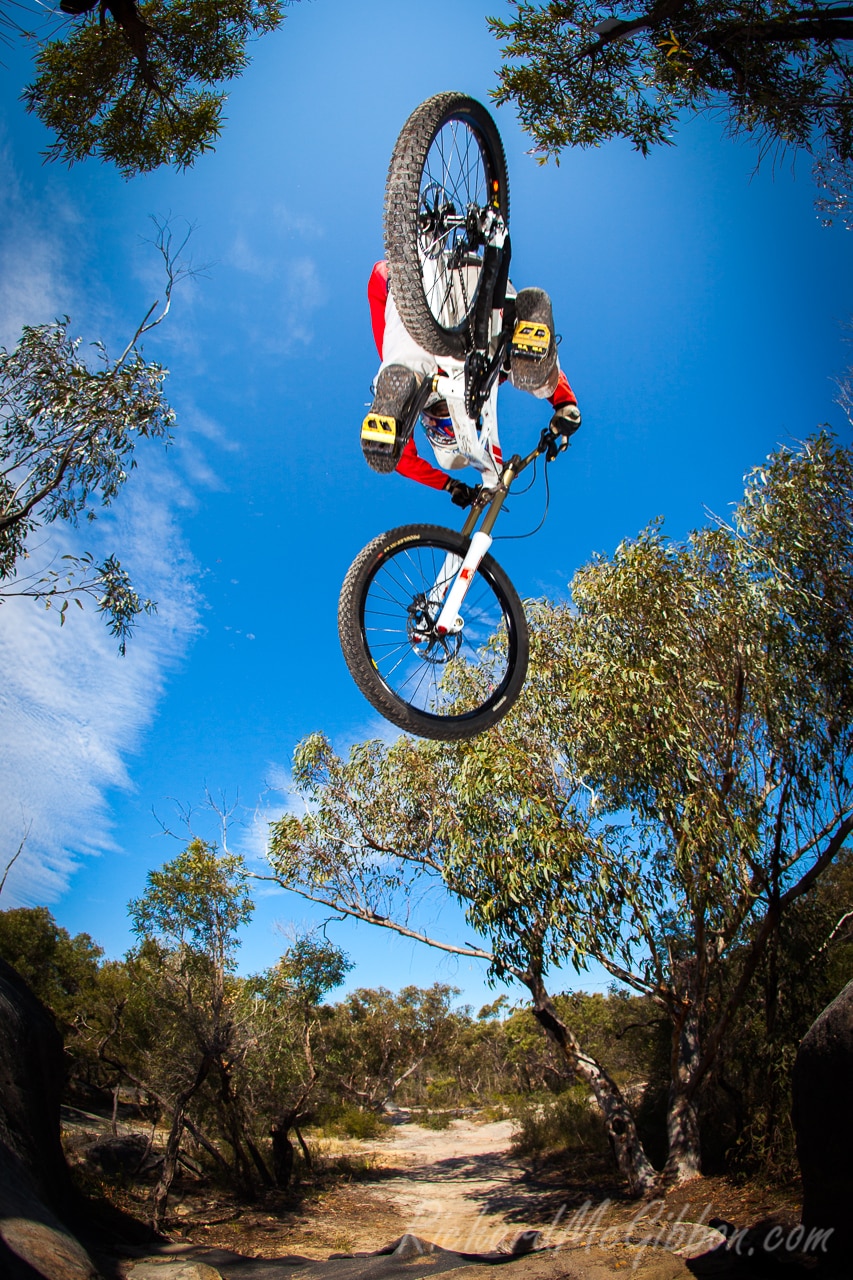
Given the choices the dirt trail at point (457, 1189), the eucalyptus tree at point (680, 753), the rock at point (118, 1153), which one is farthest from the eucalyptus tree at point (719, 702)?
the rock at point (118, 1153)

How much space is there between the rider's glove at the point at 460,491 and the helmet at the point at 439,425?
0.66ft

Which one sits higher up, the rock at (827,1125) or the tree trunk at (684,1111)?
the rock at (827,1125)

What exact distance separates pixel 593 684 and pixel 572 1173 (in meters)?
12.1

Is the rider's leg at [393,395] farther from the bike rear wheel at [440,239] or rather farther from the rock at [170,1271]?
the rock at [170,1271]

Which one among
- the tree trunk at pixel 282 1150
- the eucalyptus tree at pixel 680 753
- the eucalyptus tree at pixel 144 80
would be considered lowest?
the tree trunk at pixel 282 1150

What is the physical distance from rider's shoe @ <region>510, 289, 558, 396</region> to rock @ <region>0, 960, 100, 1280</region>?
5476 millimetres

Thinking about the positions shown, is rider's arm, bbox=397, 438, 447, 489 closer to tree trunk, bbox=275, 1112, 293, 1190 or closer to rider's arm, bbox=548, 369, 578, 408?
rider's arm, bbox=548, 369, 578, 408

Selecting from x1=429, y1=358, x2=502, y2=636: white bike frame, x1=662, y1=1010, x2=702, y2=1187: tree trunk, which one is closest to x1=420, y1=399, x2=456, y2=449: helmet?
x1=429, y1=358, x2=502, y2=636: white bike frame

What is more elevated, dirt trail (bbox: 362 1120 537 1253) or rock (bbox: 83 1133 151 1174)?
rock (bbox: 83 1133 151 1174)

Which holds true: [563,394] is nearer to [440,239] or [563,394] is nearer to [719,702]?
[440,239]

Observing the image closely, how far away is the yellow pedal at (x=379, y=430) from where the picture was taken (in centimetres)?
306

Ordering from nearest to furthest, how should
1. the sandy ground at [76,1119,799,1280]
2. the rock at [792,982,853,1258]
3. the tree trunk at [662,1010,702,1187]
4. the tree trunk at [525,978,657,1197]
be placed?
1. the rock at [792,982,853,1258]
2. the sandy ground at [76,1119,799,1280]
3. the tree trunk at [662,1010,702,1187]
4. the tree trunk at [525,978,657,1197]

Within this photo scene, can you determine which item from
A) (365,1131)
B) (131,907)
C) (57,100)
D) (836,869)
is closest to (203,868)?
(131,907)

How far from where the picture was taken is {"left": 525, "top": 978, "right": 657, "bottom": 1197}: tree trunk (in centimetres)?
1023
